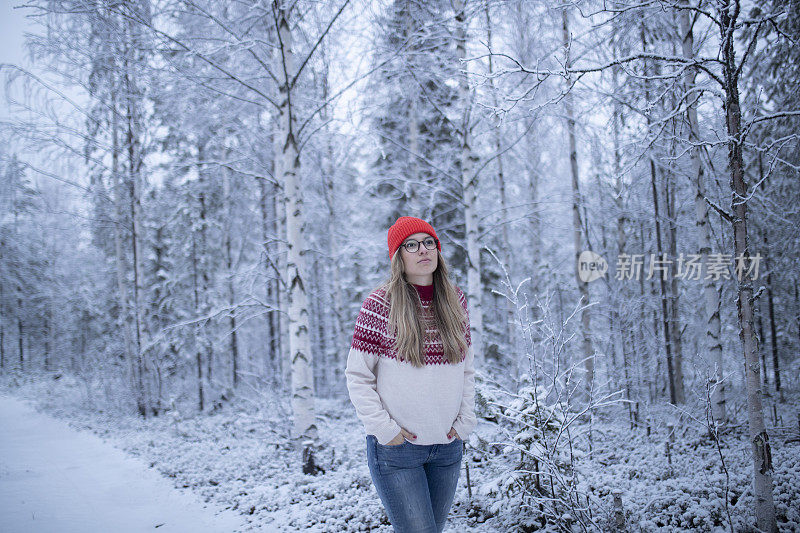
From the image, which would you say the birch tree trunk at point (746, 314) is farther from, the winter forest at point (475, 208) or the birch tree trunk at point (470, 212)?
the birch tree trunk at point (470, 212)

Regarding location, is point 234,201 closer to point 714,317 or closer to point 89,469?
point 89,469

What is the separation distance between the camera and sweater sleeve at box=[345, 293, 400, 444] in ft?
6.32

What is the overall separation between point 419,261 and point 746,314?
Result: 234cm

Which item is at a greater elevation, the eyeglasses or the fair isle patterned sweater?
the eyeglasses

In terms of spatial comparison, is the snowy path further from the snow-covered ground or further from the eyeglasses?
the eyeglasses

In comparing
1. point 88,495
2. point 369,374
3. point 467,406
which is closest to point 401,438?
point 369,374

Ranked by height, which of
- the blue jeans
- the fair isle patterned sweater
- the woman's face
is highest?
the woman's face

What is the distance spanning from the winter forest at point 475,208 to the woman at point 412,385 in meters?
0.86

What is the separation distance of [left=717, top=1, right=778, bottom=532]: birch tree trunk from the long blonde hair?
2.02m

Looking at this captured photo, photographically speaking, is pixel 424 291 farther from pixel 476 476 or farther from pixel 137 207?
pixel 137 207

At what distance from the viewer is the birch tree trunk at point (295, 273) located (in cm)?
550

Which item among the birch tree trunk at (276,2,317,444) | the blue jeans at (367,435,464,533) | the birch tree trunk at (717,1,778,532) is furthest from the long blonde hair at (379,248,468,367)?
the birch tree trunk at (276,2,317,444)

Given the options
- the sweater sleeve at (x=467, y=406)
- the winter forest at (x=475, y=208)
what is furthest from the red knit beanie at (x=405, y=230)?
the winter forest at (x=475, y=208)

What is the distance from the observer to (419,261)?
217 centimetres
